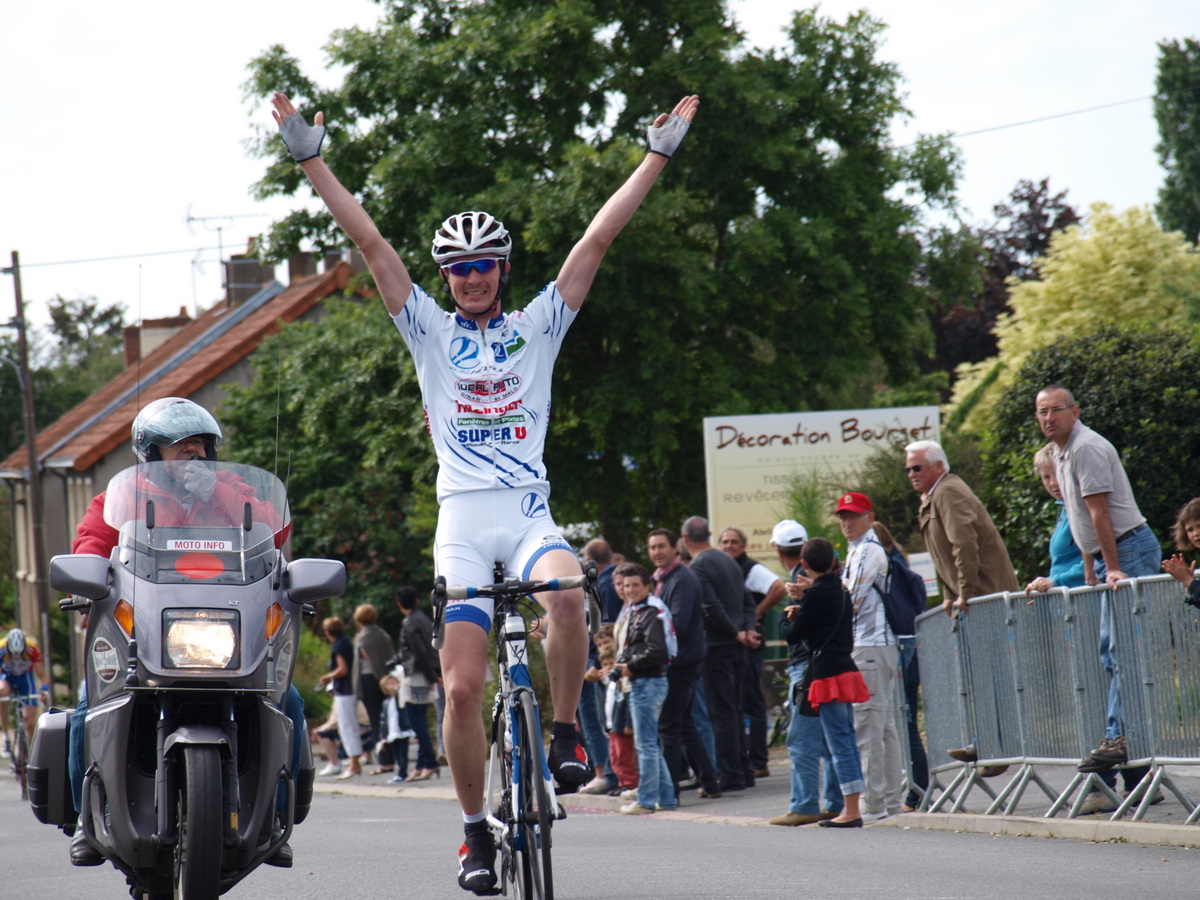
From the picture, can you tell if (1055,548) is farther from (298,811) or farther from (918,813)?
(298,811)

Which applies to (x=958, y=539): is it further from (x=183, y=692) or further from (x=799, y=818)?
(x=183, y=692)

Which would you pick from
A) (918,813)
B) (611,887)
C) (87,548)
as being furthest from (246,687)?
(918,813)

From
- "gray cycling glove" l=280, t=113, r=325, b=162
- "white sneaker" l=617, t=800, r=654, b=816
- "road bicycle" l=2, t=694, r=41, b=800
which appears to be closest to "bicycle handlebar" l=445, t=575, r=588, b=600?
"gray cycling glove" l=280, t=113, r=325, b=162

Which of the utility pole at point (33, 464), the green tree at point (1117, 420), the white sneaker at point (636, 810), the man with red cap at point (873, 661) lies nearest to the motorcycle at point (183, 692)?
the man with red cap at point (873, 661)

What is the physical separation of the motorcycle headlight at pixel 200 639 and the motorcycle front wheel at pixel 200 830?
0.29 meters

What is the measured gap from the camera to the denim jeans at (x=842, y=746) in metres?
10.4

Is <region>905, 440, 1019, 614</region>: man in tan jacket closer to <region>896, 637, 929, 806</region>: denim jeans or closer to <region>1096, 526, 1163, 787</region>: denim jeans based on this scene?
<region>1096, 526, 1163, 787</region>: denim jeans

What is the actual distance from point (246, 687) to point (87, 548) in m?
0.87

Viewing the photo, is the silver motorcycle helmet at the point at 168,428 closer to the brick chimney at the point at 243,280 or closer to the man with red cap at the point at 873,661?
the man with red cap at the point at 873,661

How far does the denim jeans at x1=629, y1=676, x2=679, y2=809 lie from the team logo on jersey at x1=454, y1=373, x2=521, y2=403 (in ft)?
22.5

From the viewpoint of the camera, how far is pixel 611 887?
7590 mm

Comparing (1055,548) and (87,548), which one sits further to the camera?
(1055,548)

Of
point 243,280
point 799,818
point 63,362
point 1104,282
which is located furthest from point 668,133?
point 63,362

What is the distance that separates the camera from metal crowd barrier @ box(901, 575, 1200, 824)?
852 cm
